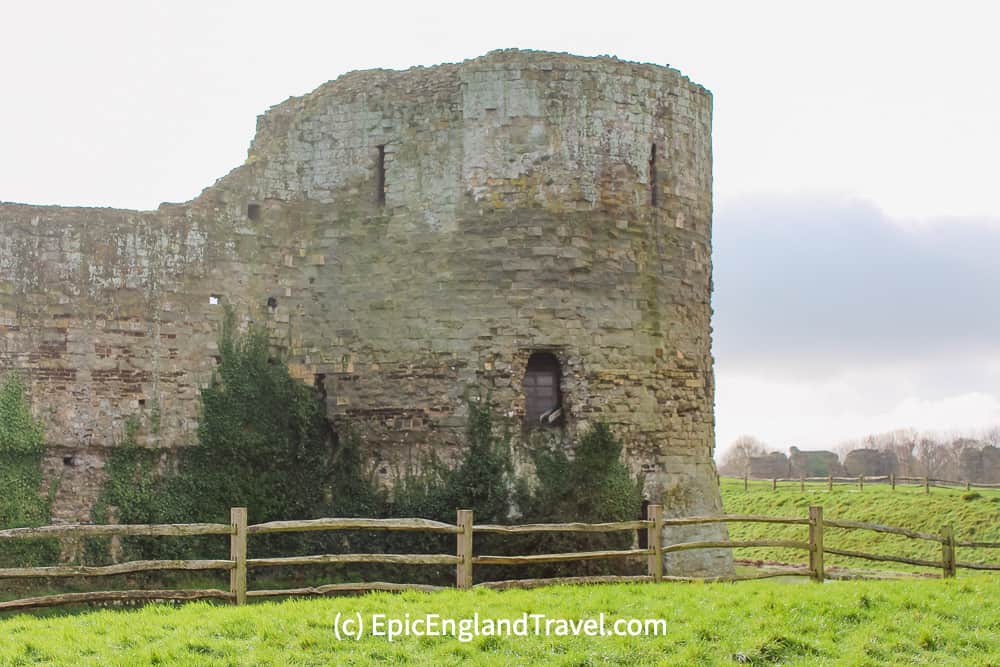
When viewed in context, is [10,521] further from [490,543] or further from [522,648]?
[522,648]

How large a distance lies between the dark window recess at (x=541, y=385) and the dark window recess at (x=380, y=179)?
3464mm

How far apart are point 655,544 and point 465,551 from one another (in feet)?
8.45

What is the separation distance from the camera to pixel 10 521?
56.3ft

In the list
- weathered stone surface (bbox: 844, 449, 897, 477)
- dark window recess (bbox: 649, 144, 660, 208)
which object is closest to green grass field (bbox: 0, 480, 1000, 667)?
dark window recess (bbox: 649, 144, 660, 208)

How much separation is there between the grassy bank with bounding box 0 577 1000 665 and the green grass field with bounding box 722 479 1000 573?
14.3m

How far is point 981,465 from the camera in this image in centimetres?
5312

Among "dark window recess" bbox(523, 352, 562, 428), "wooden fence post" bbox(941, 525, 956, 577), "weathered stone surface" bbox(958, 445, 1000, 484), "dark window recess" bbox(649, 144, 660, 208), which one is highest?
"dark window recess" bbox(649, 144, 660, 208)

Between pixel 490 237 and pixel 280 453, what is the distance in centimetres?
458

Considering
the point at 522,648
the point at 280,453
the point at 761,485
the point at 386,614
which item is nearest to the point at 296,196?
the point at 280,453

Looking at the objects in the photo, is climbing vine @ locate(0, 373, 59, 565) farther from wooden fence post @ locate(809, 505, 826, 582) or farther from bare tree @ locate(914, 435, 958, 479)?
bare tree @ locate(914, 435, 958, 479)

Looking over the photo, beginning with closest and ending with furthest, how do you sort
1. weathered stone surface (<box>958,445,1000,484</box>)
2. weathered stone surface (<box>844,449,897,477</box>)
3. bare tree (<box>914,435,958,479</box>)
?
weathered stone surface (<box>958,445,1000,484</box>) → weathered stone surface (<box>844,449,897,477</box>) → bare tree (<box>914,435,958,479</box>)

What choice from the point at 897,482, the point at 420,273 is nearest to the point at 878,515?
the point at 897,482

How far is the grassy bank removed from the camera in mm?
11141

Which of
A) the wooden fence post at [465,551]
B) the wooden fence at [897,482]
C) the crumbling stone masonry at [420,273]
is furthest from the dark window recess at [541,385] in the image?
the wooden fence at [897,482]
